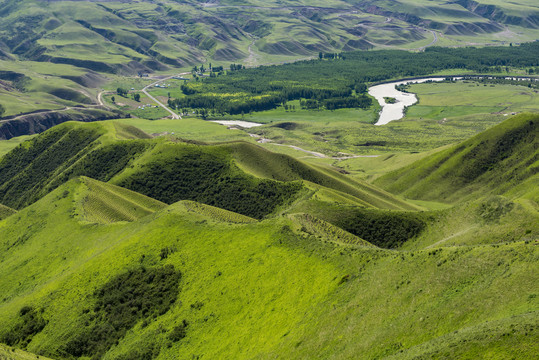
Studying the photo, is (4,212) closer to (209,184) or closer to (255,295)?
(209,184)

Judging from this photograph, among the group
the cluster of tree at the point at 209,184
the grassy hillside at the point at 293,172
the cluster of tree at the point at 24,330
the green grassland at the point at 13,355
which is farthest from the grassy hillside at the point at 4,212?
the green grassland at the point at 13,355

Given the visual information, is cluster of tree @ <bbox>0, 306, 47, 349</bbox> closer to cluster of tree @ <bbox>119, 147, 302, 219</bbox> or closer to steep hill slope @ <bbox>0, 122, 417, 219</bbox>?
cluster of tree @ <bbox>119, 147, 302, 219</bbox>

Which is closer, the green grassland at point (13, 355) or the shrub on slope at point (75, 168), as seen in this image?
the green grassland at point (13, 355)

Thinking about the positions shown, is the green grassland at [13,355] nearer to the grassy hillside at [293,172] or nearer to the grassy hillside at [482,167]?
the grassy hillside at [293,172]

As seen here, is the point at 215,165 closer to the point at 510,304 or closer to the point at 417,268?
the point at 417,268

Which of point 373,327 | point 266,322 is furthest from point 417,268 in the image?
point 266,322
